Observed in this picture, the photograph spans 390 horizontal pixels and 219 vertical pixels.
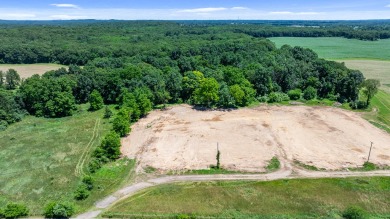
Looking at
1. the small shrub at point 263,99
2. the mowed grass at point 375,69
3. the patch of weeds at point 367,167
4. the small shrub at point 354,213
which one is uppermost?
the mowed grass at point 375,69

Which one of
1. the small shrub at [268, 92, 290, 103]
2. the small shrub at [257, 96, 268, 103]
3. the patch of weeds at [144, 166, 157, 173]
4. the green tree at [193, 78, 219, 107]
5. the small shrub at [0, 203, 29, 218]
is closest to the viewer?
the small shrub at [0, 203, 29, 218]

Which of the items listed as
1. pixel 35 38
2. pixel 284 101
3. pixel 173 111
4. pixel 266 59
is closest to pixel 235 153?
pixel 173 111

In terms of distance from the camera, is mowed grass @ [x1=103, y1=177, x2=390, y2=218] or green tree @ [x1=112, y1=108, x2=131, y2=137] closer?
mowed grass @ [x1=103, y1=177, x2=390, y2=218]

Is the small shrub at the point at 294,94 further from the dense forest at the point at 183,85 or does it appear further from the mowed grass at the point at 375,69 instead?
the mowed grass at the point at 375,69

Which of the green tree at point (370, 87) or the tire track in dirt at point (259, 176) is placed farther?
the green tree at point (370, 87)

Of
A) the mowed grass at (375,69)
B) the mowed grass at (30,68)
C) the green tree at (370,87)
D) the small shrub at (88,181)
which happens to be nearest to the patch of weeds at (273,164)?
the small shrub at (88,181)

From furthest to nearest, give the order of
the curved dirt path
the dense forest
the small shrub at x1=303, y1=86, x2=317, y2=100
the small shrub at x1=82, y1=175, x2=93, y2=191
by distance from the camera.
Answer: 1. the small shrub at x1=303, y1=86, x2=317, y2=100
2. the dense forest
3. the curved dirt path
4. the small shrub at x1=82, y1=175, x2=93, y2=191

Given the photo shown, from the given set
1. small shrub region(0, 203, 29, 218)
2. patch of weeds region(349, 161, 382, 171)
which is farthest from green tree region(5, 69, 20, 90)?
patch of weeds region(349, 161, 382, 171)

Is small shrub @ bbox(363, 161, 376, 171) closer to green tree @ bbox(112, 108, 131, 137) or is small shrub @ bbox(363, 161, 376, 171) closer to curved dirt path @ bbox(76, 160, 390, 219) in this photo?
curved dirt path @ bbox(76, 160, 390, 219)
